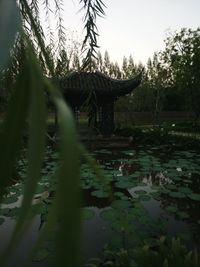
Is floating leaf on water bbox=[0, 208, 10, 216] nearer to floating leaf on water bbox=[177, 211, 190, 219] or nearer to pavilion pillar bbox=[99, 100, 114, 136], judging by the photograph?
floating leaf on water bbox=[177, 211, 190, 219]

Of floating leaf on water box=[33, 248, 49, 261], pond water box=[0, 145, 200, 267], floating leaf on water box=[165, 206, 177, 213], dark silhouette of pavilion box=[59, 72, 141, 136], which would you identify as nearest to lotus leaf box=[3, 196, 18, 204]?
pond water box=[0, 145, 200, 267]

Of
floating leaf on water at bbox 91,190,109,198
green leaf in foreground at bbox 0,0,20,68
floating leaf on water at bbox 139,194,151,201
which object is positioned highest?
green leaf in foreground at bbox 0,0,20,68

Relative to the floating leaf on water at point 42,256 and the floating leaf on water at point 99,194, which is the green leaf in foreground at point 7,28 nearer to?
the floating leaf on water at point 42,256

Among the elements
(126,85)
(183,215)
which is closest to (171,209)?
(183,215)

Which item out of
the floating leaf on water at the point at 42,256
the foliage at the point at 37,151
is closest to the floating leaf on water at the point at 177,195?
the floating leaf on water at the point at 42,256

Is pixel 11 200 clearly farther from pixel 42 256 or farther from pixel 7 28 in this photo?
pixel 7 28

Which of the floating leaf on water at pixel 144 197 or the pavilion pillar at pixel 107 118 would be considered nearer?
the floating leaf on water at pixel 144 197

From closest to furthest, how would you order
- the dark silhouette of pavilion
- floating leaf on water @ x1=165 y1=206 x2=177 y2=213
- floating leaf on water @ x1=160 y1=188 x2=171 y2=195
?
floating leaf on water @ x1=165 y1=206 x2=177 y2=213 < floating leaf on water @ x1=160 y1=188 x2=171 y2=195 < the dark silhouette of pavilion

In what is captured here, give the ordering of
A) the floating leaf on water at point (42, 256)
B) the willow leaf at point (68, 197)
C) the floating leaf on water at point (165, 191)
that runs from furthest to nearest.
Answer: the floating leaf on water at point (165, 191) < the floating leaf on water at point (42, 256) < the willow leaf at point (68, 197)

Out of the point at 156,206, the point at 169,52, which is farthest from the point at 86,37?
the point at 169,52

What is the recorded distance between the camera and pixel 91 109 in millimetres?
762

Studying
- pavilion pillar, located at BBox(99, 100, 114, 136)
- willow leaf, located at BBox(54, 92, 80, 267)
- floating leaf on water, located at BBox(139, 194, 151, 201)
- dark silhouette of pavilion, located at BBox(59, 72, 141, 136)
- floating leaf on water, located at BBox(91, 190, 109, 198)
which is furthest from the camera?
pavilion pillar, located at BBox(99, 100, 114, 136)

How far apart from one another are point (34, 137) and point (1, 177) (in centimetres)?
5

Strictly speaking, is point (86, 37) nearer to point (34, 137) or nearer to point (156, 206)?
point (34, 137)
